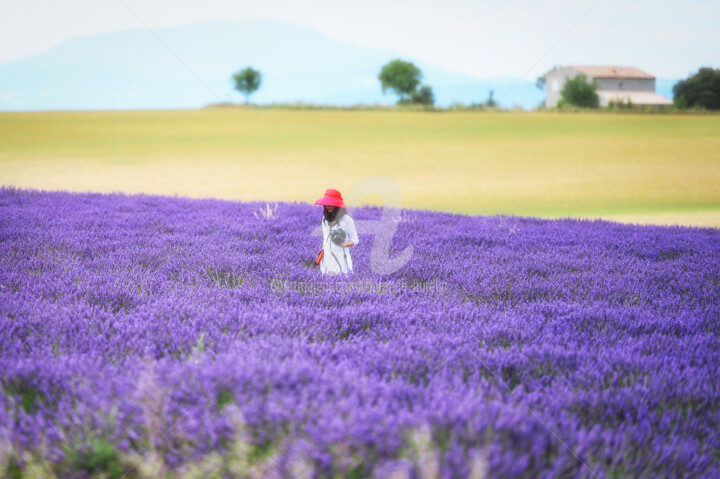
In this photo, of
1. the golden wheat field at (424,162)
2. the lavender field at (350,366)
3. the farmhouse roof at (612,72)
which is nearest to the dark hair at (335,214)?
the lavender field at (350,366)

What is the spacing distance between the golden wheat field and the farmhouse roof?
6.48 meters

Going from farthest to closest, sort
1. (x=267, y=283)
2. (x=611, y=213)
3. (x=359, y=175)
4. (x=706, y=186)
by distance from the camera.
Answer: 1. (x=359, y=175)
2. (x=706, y=186)
3. (x=611, y=213)
4. (x=267, y=283)

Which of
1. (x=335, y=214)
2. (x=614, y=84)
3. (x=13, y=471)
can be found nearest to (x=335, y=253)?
(x=335, y=214)

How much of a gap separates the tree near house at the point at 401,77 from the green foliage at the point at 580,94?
8653 mm

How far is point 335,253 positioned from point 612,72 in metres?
30.0

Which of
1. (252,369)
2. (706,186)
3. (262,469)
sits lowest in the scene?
(262,469)

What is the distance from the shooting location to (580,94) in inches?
1115

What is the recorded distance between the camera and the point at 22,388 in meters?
2.65

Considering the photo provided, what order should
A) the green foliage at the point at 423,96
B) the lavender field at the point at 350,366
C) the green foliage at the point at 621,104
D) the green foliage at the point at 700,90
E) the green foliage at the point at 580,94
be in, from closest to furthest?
the lavender field at the point at 350,366 → the green foliage at the point at 700,90 → the green foliage at the point at 621,104 → the green foliage at the point at 580,94 → the green foliage at the point at 423,96

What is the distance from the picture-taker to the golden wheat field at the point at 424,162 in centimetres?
1288

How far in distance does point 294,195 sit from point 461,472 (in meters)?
11.2

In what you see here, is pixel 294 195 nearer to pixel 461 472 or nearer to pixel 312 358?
pixel 312 358

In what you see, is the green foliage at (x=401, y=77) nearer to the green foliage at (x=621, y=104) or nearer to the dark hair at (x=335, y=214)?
the green foliage at (x=621, y=104)

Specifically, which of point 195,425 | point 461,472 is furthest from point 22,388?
point 461,472
